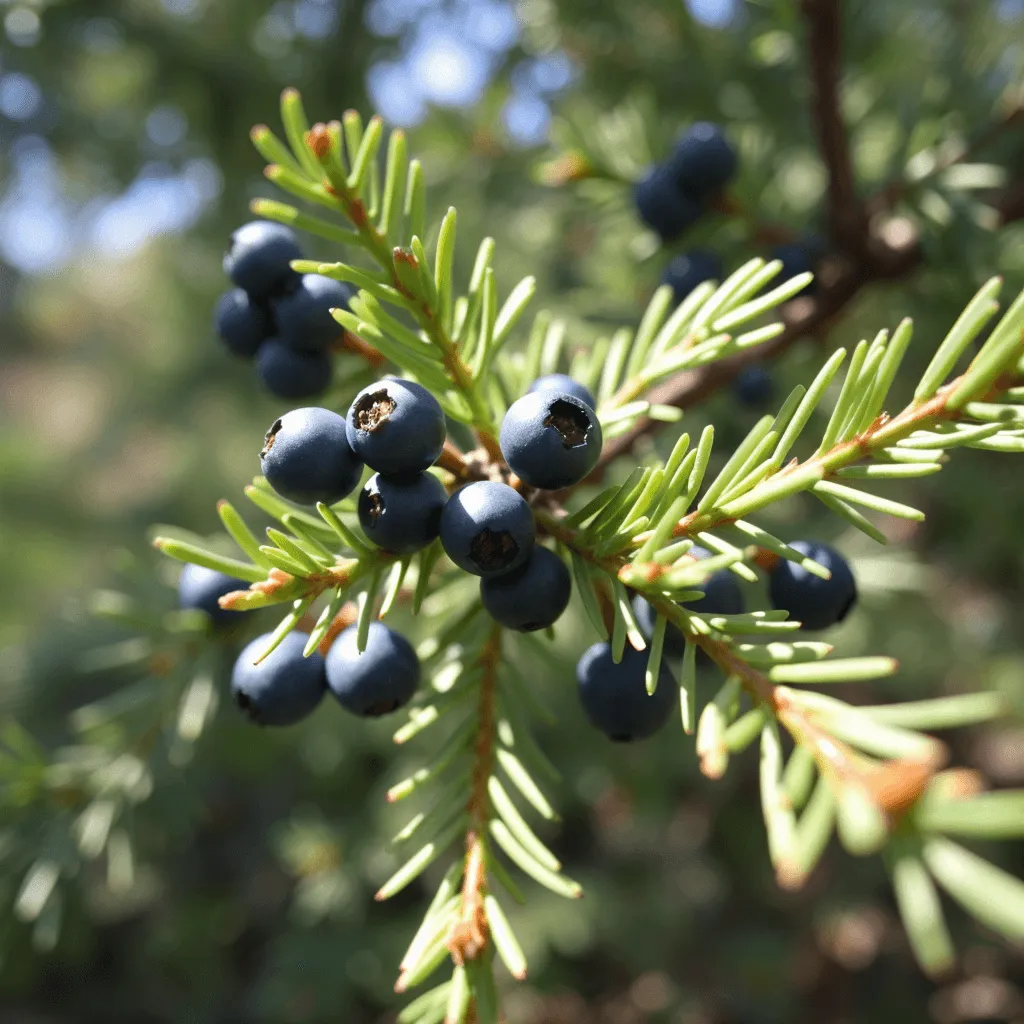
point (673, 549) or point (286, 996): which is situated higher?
point (673, 549)

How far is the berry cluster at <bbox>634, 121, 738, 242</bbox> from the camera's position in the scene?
1.23m

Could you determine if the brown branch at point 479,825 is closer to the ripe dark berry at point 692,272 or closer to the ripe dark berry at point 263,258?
the ripe dark berry at point 263,258

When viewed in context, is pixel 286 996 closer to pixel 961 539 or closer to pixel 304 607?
pixel 304 607

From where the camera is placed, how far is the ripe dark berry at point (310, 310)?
896 millimetres

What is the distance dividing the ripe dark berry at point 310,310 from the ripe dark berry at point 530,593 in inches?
14.6

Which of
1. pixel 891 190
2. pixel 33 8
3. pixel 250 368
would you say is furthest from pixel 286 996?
pixel 33 8

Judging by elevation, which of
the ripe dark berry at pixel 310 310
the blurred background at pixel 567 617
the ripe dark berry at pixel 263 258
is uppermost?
the ripe dark berry at pixel 263 258

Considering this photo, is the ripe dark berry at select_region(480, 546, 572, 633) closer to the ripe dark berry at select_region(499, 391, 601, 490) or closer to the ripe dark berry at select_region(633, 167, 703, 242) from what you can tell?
the ripe dark berry at select_region(499, 391, 601, 490)

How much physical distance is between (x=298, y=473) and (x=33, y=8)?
2523mm

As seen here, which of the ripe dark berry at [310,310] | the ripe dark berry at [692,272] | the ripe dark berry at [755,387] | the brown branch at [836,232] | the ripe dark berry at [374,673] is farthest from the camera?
the ripe dark berry at [755,387]

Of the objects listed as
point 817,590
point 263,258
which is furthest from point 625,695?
point 263,258

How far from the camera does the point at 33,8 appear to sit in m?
2.37

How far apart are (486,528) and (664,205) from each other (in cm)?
82

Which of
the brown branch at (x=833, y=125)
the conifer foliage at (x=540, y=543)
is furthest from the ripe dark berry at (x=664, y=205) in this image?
the conifer foliage at (x=540, y=543)
